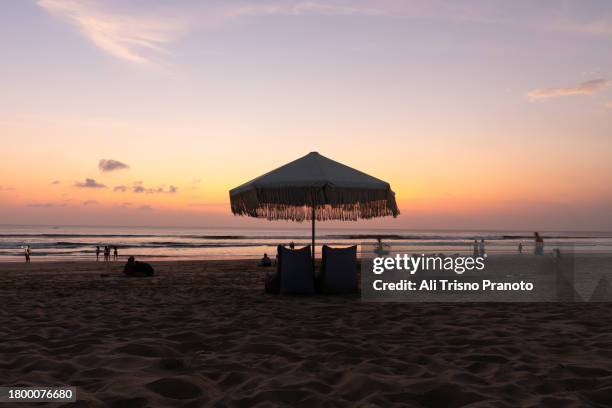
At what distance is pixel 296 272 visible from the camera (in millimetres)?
8742

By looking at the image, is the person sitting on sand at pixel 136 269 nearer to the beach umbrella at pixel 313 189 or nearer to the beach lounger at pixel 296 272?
the beach umbrella at pixel 313 189

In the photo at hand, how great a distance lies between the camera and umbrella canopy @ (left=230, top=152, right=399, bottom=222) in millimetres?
8281

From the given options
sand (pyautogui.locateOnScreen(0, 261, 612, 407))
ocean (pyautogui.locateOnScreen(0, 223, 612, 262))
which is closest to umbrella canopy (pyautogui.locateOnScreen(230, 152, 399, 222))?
sand (pyautogui.locateOnScreen(0, 261, 612, 407))

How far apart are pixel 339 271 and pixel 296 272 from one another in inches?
29.5

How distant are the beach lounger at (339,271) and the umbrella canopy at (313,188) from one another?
0.90 m

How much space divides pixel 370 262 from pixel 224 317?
6.55 meters

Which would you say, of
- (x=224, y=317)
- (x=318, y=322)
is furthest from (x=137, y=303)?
(x=318, y=322)

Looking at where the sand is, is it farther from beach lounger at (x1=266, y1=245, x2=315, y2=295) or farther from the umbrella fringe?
the umbrella fringe

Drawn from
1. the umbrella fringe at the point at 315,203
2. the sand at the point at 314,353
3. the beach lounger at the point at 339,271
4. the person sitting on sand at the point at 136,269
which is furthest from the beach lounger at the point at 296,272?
the person sitting on sand at the point at 136,269

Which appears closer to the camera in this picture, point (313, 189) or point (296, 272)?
point (313, 189)

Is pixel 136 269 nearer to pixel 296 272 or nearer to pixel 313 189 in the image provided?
pixel 296 272

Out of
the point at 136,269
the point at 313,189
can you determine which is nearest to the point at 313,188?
the point at 313,189

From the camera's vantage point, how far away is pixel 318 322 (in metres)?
6.01

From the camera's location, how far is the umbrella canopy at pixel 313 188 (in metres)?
8.28
